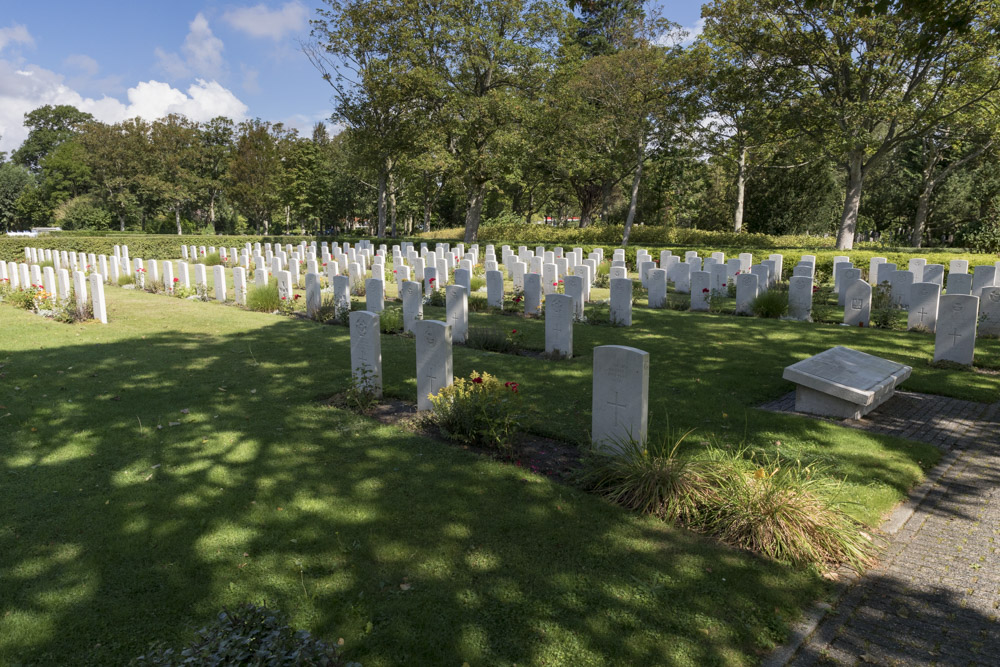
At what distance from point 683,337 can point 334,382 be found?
655cm

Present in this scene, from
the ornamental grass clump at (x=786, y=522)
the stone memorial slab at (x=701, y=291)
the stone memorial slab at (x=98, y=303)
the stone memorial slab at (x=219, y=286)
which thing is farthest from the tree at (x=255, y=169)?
the ornamental grass clump at (x=786, y=522)

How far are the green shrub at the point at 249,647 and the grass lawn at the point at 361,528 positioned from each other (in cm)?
49

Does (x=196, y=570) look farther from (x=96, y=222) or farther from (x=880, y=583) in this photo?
(x=96, y=222)

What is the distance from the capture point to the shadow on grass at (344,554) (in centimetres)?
347

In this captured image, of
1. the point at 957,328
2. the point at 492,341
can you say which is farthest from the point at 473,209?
the point at 957,328

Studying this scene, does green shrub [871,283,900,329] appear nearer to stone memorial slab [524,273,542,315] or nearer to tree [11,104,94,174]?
stone memorial slab [524,273,542,315]

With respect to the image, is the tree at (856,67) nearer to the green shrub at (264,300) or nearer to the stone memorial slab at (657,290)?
the stone memorial slab at (657,290)

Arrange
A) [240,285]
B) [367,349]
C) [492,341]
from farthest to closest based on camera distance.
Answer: [240,285]
[492,341]
[367,349]

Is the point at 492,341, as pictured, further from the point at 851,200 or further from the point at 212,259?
the point at 851,200

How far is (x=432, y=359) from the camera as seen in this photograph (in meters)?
7.00

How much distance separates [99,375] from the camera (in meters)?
8.55

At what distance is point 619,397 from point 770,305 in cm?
937

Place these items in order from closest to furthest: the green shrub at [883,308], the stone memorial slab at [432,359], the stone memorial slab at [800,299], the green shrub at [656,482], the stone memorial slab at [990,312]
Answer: the green shrub at [656,482] < the stone memorial slab at [432,359] < the stone memorial slab at [990,312] < the green shrub at [883,308] < the stone memorial slab at [800,299]

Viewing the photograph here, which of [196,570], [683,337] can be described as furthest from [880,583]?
[683,337]
